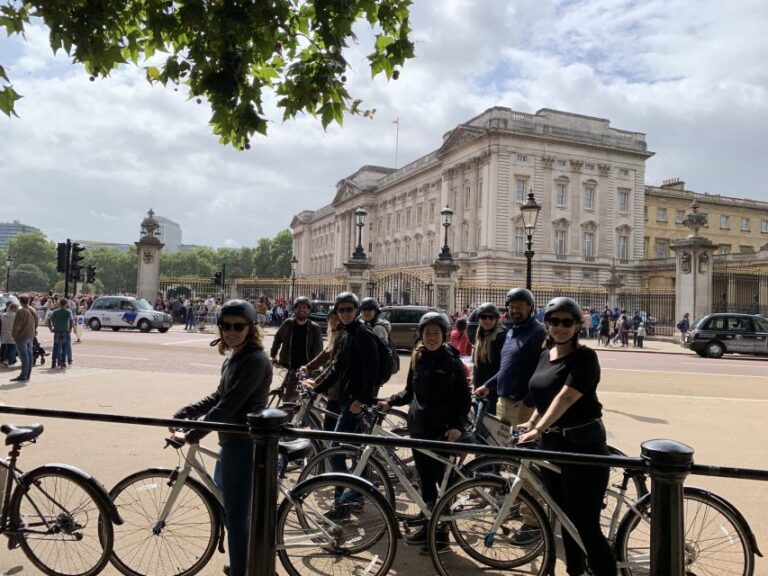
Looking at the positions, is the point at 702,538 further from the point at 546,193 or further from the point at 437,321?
the point at 546,193

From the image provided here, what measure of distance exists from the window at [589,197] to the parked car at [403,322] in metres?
45.3

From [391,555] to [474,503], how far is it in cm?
65

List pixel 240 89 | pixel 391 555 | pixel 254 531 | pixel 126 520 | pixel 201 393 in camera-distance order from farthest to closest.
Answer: pixel 201 393, pixel 240 89, pixel 126 520, pixel 391 555, pixel 254 531

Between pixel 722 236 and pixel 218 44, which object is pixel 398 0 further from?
pixel 722 236

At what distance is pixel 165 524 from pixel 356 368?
214 cm

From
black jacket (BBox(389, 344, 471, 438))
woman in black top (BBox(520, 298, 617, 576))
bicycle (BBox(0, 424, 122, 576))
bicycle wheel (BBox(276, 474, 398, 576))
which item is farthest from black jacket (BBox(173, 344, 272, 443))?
woman in black top (BBox(520, 298, 617, 576))

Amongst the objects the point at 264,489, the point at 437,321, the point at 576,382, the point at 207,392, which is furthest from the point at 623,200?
the point at 264,489

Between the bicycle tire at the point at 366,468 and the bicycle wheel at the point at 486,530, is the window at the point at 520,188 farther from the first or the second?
the bicycle wheel at the point at 486,530

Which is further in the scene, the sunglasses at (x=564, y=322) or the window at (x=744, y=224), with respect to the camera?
the window at (x=744, y=224)

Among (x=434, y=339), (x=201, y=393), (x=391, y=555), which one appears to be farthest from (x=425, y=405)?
(x=201, y=393)

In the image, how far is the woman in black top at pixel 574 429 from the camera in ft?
11.6

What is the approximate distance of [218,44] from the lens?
5.45m

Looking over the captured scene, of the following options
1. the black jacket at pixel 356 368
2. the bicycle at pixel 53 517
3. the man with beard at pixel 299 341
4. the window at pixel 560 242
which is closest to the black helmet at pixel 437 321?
the black jacket at pixel 356 368

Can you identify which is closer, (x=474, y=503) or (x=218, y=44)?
(x=474, y=503)
